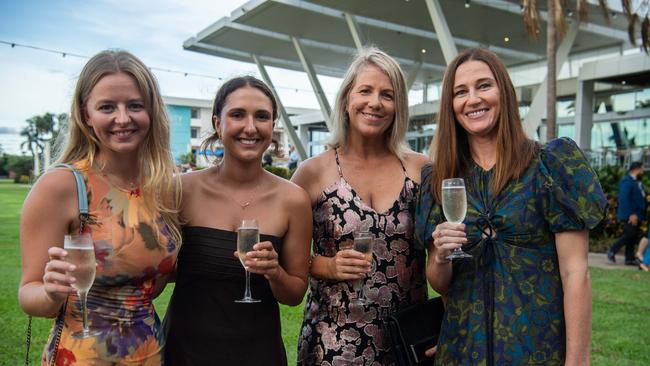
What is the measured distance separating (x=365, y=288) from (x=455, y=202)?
2.88 feet

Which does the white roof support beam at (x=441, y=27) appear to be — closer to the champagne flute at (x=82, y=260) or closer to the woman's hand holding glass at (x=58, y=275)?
the champagne flute at (x=82, y=260)

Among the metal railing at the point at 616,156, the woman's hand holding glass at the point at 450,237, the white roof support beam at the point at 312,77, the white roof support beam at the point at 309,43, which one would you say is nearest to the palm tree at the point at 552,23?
the metal railing at the point at 616,156

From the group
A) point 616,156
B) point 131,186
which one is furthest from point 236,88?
point 616,156

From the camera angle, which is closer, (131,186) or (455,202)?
(455,202)

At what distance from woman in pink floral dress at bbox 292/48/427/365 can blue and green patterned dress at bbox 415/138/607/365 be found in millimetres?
467

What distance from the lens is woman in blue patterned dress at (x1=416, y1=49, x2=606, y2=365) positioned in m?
2.55

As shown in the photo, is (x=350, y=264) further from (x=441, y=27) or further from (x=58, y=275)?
(x=441, y=27)

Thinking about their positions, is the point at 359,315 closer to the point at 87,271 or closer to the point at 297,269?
the point at 297,269

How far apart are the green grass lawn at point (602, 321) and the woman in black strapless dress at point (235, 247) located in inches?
129

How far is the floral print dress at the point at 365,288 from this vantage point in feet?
10.5

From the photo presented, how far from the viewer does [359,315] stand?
10.5ft

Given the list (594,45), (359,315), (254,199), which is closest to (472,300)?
(359,315)

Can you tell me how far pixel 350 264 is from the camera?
2.94 m

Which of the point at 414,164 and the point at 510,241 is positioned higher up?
the point at 414,164
